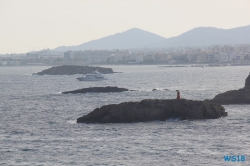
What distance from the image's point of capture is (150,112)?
3328 centimetres

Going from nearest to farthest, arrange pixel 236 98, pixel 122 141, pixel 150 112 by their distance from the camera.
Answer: pixel 122 141 → pixel 150 112 → pixel 236 98

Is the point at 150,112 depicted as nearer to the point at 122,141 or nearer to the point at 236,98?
the point at 122,141

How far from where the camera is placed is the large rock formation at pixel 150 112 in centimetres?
3312

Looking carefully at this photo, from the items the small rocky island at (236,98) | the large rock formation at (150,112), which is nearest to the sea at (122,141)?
the large rock formation at (150,112)

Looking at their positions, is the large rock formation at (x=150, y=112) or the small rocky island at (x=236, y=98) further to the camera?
the small rocky island at (x=236, y=98)

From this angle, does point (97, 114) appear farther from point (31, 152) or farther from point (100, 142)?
point (31, 152)

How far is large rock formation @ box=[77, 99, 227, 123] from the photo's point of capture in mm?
33125

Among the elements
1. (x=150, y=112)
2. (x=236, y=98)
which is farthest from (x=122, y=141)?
(x=236, y=98)

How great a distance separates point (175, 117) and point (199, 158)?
A: 9.60m

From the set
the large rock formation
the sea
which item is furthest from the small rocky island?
the large rock formation

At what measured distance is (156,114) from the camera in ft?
109

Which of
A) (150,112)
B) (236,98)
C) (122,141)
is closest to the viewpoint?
(122,141)

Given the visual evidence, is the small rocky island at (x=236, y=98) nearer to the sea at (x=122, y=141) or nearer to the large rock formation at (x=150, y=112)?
the sea at (x=122, y=141)

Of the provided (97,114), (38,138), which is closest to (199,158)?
(38,138)
